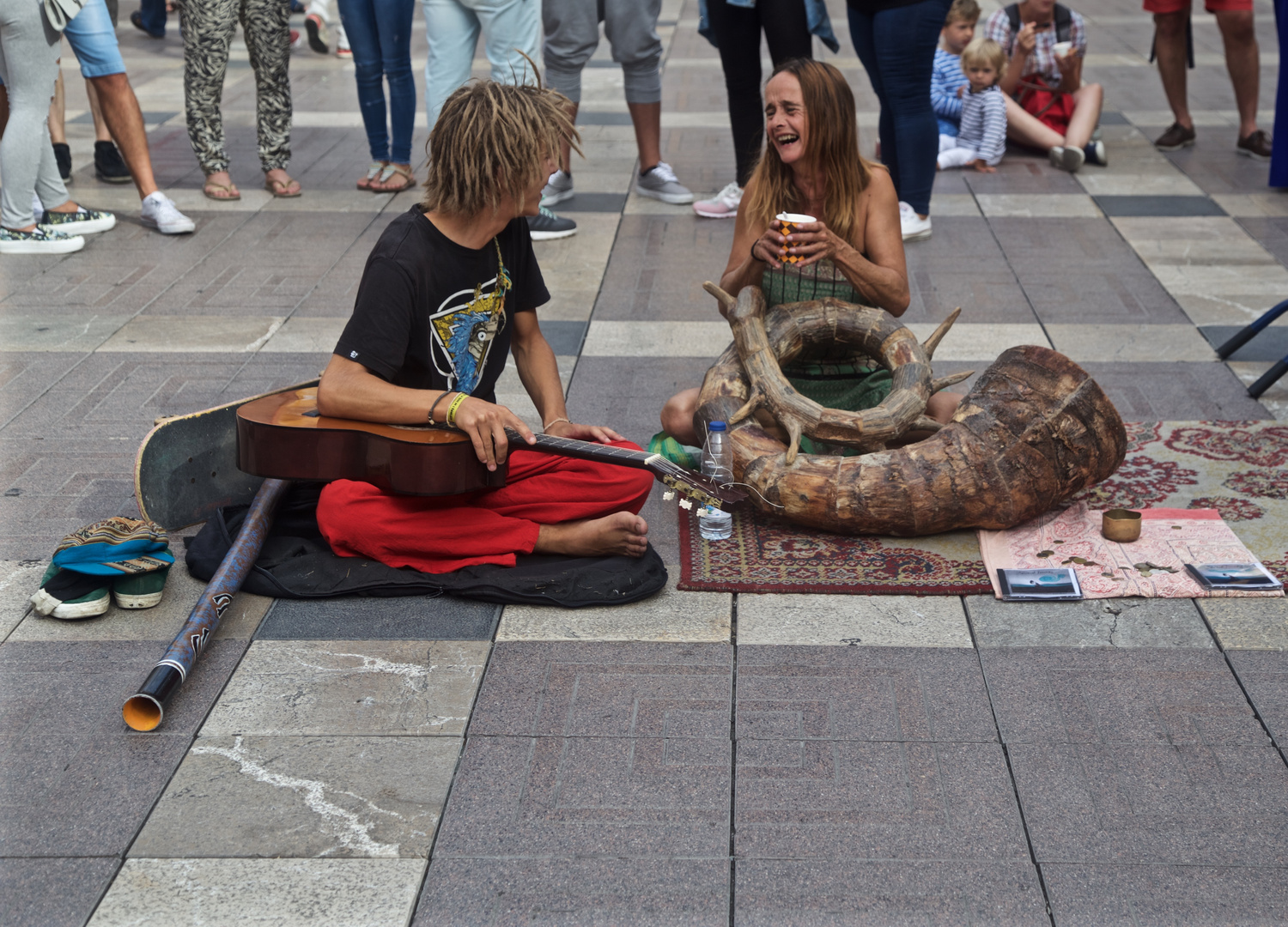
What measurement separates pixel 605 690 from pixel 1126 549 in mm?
1524

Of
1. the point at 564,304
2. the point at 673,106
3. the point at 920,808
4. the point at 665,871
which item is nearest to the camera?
the point at 665,871

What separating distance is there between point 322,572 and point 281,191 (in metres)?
4.31

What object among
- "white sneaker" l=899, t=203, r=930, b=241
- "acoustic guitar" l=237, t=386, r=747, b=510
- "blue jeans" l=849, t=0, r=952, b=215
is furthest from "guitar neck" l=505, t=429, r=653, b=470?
"white sneaker" l=899, t=203, r=930, b=241

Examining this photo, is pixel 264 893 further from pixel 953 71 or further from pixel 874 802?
pixel 953 71

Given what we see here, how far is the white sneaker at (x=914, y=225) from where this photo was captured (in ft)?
20.5

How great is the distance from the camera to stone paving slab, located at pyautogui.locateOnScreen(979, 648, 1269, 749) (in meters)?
2.77

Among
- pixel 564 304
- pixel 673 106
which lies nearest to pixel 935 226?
pixel 564 304

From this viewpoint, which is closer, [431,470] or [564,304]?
[431,470]

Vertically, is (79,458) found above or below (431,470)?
below

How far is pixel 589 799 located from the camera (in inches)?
101

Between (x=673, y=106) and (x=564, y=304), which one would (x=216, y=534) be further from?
(x=673, y=106)

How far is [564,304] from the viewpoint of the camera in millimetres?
5586

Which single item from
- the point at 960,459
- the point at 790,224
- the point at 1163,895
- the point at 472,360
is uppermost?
the point at 790,224

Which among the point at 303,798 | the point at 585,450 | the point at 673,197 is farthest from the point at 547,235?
the point at 303,798
